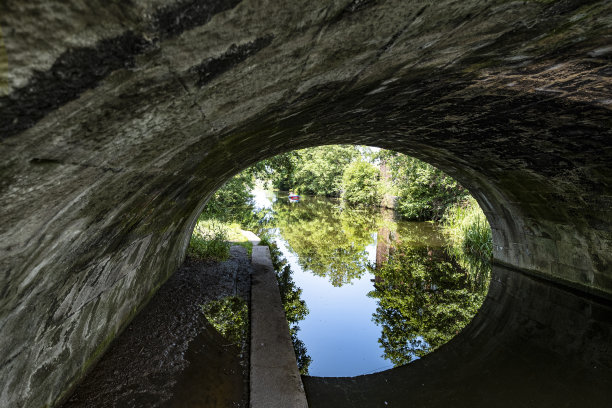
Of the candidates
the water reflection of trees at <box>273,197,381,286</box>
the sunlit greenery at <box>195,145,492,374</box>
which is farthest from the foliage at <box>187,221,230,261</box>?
the water reflection of trees at <box>273,197,381,286</box>

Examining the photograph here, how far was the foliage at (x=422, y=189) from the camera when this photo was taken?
15.9 m

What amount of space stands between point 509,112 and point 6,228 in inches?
171

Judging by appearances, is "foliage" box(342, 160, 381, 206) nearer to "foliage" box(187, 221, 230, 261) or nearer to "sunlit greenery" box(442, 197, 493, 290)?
"sunlit greenery" box(442, 197, 493, 290)

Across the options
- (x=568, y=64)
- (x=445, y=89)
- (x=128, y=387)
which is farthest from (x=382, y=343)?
→ (x=568, y=64)

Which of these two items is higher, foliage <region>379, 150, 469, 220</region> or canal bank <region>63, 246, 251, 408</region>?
foliage <region>379, 150, 469, 220</region>

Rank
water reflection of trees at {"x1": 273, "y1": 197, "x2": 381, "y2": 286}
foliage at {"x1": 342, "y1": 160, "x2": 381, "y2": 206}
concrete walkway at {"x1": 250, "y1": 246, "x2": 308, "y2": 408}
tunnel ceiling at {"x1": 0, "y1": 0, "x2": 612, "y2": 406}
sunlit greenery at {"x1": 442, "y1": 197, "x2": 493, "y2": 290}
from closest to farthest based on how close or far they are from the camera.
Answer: tunnel ceiling at {"x1": 0, "y1": 0, "x2": 612, "y2": 406} → concrete walkway at {"x1": 250, "y1": 246, "x2": 308, "y2": 408} → sunlit greenery at {"x1": 442, "y1": 197, "x2": 493, "y2": 290} → water reflection of trees at {"x1": 273, "y1": 197, "x2": 381, "y2": 286} → foliage at {"x1": 342, "y1": 160, "x2": 381, "y2": 206}

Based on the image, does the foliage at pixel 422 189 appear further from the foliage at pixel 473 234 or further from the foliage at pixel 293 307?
the foliage at pixel 293 307

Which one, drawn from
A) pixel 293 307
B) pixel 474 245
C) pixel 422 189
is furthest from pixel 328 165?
pixel 293 307

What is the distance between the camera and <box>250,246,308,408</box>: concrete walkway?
2835 mm

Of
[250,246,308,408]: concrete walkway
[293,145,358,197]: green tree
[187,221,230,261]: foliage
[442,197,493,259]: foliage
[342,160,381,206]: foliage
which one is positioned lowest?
[250,246,308,408]: concrete walkway

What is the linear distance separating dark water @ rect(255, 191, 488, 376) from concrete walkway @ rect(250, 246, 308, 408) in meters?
0.62

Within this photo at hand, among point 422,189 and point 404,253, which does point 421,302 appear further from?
point 422,189

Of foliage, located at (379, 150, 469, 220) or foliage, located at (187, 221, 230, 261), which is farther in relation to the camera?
foliage, located at (379, 150, 469, 220)

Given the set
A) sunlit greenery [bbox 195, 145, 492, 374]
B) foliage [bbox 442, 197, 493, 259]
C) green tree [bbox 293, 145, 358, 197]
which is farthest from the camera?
green tree [bbox 293, 145, 358, 197]
